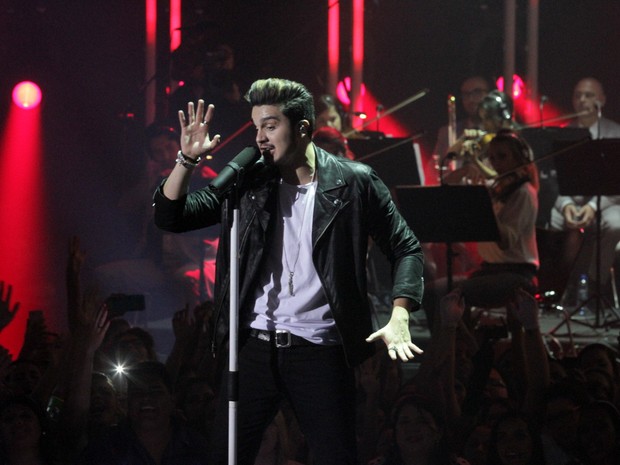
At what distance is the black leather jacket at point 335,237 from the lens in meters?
3.35

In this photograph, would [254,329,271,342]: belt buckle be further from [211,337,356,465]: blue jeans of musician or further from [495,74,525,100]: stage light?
[495,74,525,100]: stage light

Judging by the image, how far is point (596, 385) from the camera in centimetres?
546

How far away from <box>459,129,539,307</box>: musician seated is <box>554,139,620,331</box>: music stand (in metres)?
0.82

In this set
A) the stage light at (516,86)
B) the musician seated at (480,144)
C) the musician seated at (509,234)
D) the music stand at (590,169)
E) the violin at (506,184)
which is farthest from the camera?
the stage light at (516,86)

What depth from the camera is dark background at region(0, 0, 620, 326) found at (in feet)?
30.1

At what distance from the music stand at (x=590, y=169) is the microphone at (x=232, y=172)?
5.29m

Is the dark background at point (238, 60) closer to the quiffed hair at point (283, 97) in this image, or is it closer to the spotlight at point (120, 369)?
the spotlight at point (120, 369)

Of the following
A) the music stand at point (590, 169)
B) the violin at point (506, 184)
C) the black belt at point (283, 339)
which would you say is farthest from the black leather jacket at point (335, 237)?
the music stand at point (590, 169)

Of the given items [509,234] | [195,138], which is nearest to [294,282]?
[195,138]

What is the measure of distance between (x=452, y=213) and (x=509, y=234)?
543 mm

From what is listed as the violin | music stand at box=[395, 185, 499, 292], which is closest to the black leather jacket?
music stand at box=[395, 185, 499, 292]

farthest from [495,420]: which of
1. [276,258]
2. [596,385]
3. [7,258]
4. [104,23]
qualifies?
[104,23]

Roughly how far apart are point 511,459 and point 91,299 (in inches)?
84.1

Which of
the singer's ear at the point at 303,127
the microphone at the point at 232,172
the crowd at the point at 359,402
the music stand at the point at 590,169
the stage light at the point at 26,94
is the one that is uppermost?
the stage light at the point at 26,94
